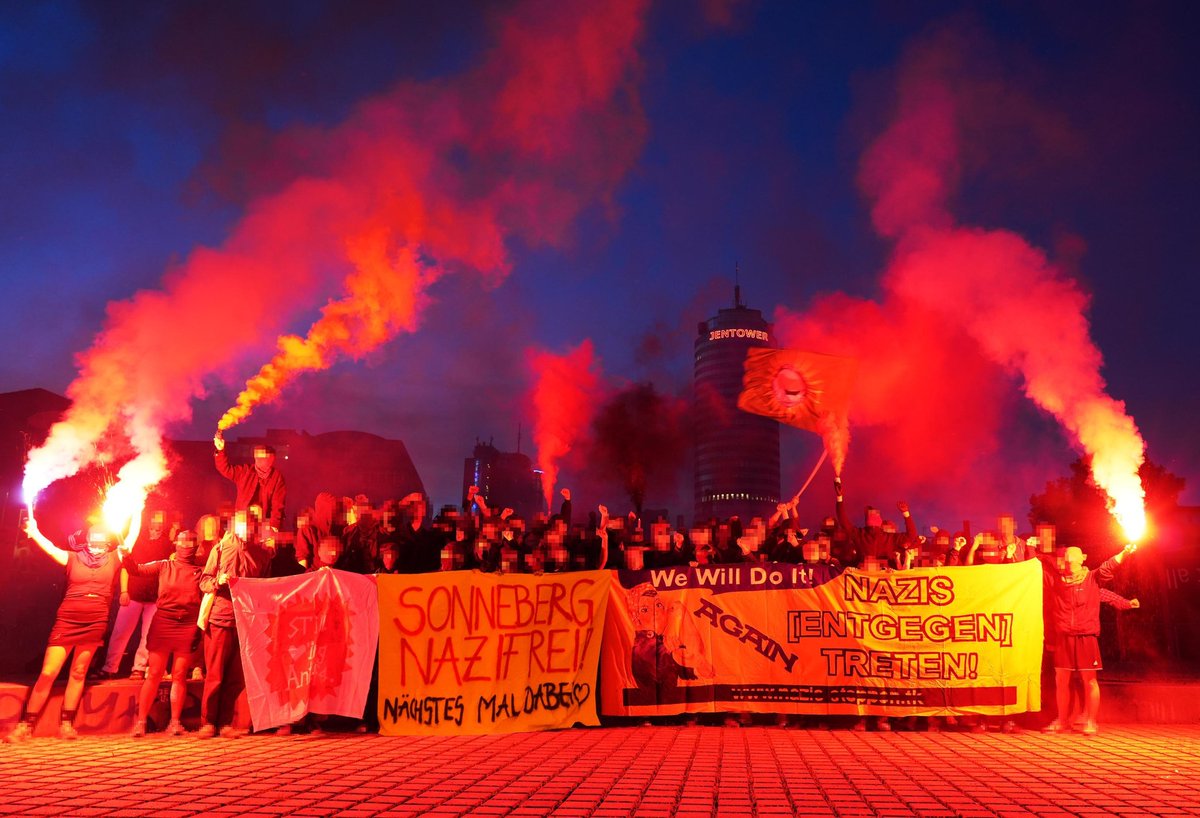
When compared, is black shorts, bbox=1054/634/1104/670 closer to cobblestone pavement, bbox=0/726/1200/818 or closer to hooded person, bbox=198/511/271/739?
cobblestone pavement, bbox=0/726/1200/818

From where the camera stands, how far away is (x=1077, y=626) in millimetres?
9094

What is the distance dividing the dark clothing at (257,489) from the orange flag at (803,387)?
7.12 meters

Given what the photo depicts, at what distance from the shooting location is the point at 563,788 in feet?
19.1

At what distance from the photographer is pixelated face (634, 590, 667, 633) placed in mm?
9523

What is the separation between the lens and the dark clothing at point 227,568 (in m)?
8.78

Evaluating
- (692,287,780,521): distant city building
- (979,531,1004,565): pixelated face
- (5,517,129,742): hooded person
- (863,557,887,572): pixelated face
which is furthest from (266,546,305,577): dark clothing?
(692,287,780,521): distant city building

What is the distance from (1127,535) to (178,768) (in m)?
9.96

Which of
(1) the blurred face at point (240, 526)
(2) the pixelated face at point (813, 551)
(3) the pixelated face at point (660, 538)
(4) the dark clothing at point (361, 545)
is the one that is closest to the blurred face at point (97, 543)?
(1) the blurred face at point (240, 526)

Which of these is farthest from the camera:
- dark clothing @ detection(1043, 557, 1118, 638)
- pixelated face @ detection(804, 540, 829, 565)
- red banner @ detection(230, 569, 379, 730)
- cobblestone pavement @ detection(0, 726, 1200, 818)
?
pixelated face @ detection(804, 540, 829, 565)

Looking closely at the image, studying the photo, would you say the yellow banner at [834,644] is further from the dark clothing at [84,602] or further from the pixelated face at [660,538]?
the dark clothing at [84,602]

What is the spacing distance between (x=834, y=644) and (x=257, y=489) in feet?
25.0

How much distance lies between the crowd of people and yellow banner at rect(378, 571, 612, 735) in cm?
75

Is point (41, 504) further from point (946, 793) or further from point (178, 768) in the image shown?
point (946, 793)

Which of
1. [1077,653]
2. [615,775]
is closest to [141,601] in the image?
[615,775]
